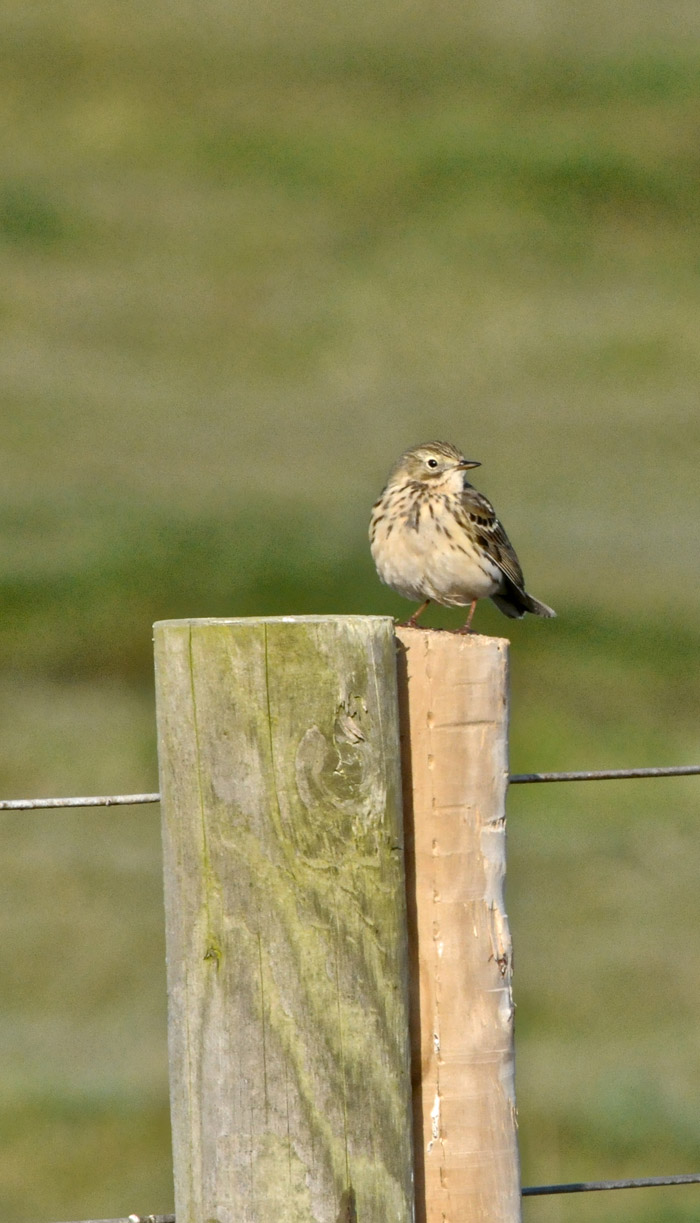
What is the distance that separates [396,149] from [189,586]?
4553mm

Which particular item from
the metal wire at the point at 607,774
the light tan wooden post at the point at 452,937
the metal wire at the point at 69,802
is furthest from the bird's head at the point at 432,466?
the light tan wooden post at the point at 452,937

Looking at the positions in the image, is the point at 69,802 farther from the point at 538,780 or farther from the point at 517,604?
the point at 517,604

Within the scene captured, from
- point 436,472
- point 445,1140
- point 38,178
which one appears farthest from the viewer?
point 38,178

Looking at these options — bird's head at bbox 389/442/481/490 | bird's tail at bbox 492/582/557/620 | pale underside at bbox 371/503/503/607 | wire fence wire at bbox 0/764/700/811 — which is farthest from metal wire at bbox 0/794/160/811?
bird's tail at bbox 492/582/557/620

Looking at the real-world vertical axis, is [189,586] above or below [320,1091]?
above

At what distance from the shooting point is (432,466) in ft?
19.6

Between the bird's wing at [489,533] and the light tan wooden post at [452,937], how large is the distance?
9.32 feet

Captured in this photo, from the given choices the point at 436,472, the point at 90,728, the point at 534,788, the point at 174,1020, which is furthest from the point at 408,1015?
the point at 90,728

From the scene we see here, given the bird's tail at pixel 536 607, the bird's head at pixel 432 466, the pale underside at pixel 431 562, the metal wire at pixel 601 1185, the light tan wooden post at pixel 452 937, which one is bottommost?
the metal wire at pixel 601 1185

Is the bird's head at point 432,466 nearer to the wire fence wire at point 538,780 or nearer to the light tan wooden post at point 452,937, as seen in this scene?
the wire fence wire at point 538,780

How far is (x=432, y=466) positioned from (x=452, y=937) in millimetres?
3293

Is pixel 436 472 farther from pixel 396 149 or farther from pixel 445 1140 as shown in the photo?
pixel 396 149

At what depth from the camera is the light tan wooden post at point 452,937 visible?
9.28ft

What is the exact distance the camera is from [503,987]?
9.45 feet
